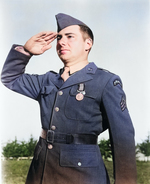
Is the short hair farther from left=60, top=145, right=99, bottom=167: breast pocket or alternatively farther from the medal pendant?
left=60, top=145, right=99, bottom=167: breast pocket

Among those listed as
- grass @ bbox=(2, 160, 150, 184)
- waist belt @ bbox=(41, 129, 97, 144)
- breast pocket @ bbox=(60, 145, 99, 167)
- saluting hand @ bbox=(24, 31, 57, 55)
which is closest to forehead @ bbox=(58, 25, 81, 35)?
saluting hand @ bbox=(24, 31, 57, 55)

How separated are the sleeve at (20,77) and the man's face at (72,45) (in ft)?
1.09

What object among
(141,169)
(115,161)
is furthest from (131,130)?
(141,169)

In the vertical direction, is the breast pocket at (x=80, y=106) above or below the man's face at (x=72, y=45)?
below

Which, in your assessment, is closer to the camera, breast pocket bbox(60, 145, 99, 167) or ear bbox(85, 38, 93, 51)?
breast pocket bbox(60, 145, 99, 167)

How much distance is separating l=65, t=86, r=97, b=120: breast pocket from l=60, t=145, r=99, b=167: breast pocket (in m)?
0.24

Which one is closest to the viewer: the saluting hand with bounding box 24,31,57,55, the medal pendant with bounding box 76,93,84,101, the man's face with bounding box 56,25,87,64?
the medal pendant with bounding box 76,93,84,101

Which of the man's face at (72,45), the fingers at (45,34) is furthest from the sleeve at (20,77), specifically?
the man's face at (72,45)

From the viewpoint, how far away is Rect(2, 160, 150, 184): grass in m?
2.49

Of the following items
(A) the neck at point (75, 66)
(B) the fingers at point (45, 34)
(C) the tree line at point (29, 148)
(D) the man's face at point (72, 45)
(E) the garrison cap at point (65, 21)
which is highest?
(E) the garrison cap at point (65, 21)

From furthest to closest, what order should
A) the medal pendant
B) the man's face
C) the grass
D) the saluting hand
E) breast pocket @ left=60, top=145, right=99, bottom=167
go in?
the grass
the saluting hand
the man's face
the medal pendant
breast pocket @ left=60, top=145, right=99, bottom=167

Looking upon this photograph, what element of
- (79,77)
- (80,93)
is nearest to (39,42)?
(79,77)

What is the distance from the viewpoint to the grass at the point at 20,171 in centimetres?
249

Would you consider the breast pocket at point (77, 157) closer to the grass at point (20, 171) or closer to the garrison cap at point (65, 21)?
the grass at point (20, 171)
